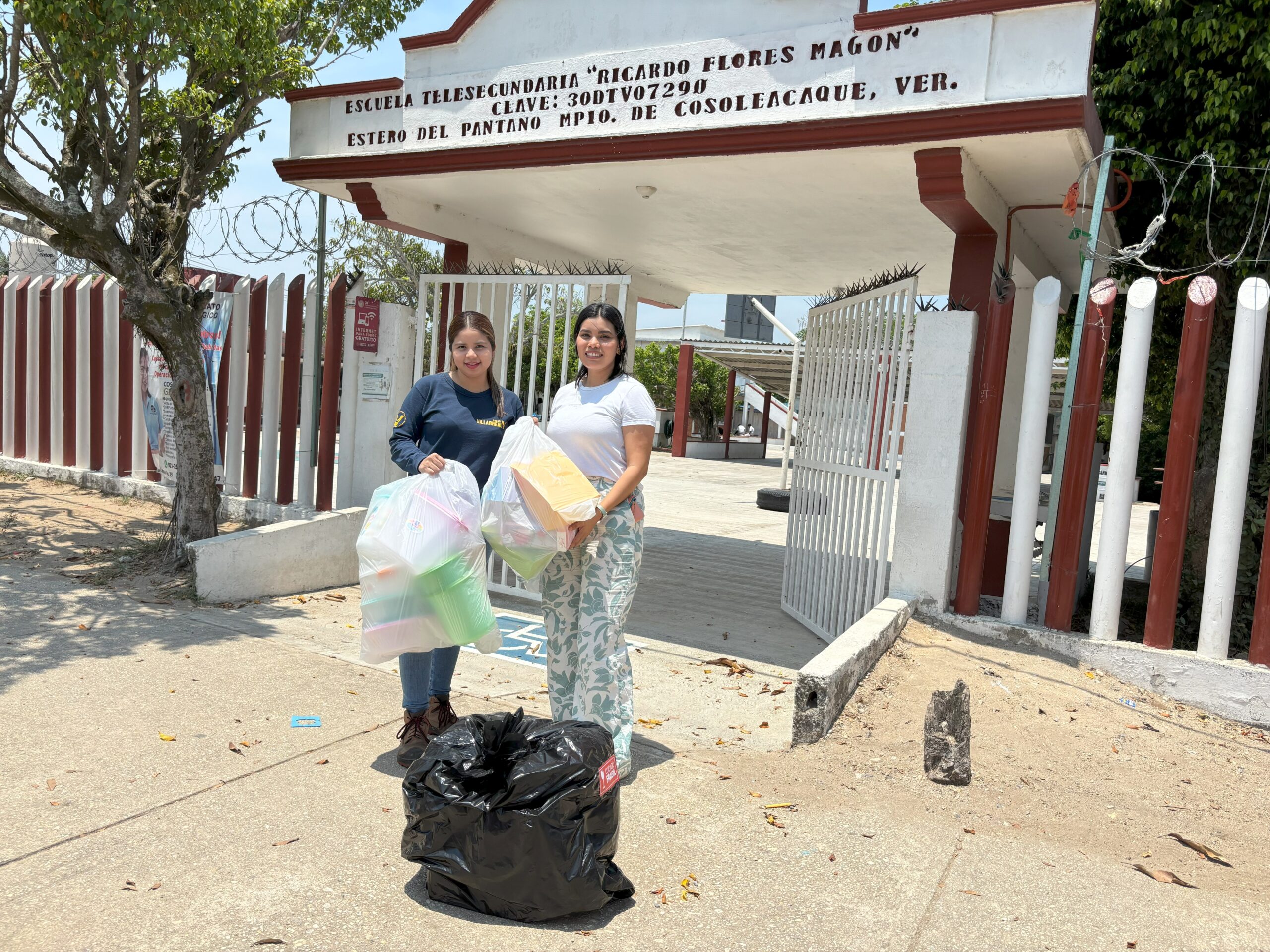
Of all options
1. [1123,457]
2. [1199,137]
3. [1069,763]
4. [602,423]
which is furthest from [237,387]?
[1199,137]

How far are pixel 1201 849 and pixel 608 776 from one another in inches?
87.5

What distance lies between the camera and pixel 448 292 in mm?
7543

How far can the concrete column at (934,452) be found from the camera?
5.34 meters

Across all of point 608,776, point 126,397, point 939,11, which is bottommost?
point 608,776

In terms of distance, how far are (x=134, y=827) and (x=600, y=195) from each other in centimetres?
510

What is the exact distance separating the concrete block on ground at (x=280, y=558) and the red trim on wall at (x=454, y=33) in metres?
3.31

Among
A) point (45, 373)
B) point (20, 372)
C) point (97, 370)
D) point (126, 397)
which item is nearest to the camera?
point (126, 397)

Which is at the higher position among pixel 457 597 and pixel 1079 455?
pixel 1079 455

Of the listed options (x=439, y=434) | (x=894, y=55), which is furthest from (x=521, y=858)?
(x=894, y=55)

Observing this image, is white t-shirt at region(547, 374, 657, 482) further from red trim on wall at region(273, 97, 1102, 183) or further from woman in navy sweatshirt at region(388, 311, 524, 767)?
red trim on wall at region(273, 97, 1102, 183)

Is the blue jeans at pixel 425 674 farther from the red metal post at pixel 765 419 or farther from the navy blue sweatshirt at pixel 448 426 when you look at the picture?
the red metal post at pixel 765 419

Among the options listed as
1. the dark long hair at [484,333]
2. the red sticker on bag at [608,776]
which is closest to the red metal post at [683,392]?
the dark long hair at [484,333]

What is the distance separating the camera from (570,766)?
8.77 ft

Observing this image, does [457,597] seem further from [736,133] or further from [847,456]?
[847,456]
